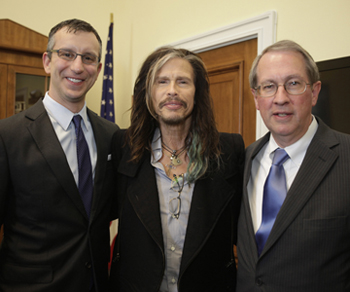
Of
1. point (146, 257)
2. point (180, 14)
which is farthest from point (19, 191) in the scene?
point (180, 14)

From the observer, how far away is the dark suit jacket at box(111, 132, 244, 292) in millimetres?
1462

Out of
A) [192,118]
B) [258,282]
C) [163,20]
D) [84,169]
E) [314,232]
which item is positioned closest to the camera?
[314,232]

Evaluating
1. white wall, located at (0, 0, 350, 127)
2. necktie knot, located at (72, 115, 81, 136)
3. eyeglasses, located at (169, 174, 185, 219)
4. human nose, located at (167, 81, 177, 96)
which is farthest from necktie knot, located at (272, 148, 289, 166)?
white wall, located at (0, 0, 350, 127)

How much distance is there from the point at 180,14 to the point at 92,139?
229 cm

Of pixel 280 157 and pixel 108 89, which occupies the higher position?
pixel 108 89

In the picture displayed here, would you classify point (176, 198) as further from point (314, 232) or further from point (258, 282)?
point (314, 232)

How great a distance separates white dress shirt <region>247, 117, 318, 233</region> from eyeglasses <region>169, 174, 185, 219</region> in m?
A: 0.35

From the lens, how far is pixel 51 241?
1.41m

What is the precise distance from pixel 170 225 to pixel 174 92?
693mm

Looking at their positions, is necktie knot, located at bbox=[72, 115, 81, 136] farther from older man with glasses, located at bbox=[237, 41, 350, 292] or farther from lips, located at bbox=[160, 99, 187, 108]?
older man with glasses, located at bbox=[237, 41, 350, 292]

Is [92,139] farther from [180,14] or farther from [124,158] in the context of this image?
[180,14]

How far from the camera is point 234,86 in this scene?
9.91 feet

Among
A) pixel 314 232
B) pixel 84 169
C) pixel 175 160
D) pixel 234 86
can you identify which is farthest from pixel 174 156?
pixel 234 86

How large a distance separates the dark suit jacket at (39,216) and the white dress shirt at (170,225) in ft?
1.20
